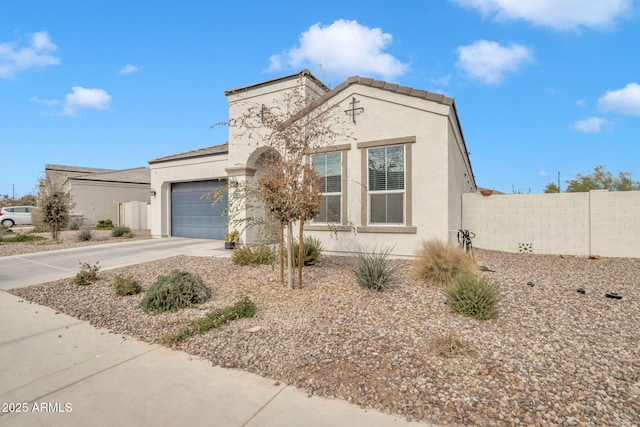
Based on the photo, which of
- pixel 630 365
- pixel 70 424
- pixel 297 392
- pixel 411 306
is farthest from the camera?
pixel 411 306

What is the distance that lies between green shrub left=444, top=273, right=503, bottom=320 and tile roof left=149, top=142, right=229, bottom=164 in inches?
411

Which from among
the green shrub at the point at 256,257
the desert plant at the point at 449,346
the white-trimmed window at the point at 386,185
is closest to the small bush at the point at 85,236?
the green shrub at the point at 256,257

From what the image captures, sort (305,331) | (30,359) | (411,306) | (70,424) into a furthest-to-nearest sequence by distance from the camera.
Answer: (411,306)
(305,331)
(30,359)
(70,424)

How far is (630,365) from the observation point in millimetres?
3111

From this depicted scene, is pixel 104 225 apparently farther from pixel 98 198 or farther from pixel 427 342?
pixel 427 342

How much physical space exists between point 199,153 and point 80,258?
5809 millimetres

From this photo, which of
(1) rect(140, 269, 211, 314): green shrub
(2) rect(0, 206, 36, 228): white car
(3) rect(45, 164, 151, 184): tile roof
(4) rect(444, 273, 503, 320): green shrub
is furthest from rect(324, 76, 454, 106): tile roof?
(2) rect(0, 206, 36, 228): white car

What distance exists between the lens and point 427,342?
358 centimetres

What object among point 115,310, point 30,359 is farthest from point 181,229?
point 30,359

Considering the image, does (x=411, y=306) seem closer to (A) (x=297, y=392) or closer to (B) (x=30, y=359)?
(A) (x=297, y=392)

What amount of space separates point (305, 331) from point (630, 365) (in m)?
3.26

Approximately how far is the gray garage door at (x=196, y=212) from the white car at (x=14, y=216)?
17182mm

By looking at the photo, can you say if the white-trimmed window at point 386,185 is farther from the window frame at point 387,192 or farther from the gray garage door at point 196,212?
the gray garage door at point 196,212

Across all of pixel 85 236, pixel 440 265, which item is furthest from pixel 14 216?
pixel 440 265
